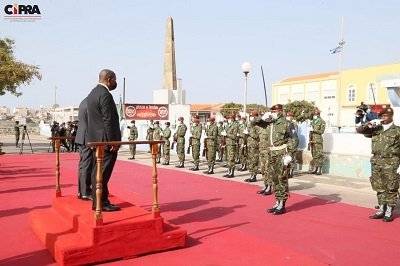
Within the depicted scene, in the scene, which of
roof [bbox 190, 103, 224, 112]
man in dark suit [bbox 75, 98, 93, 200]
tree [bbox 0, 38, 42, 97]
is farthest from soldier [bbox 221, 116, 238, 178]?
roof [bbox 190, 103, 224, 112]

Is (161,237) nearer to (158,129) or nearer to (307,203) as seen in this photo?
(307,203)

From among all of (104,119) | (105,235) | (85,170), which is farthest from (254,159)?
(105,235)

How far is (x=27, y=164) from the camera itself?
1341 cm

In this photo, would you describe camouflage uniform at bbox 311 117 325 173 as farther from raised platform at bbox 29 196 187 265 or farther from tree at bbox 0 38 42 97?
tree at bbox 0 38 42 97

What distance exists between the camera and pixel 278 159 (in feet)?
20.6

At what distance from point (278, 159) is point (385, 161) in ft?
5.31

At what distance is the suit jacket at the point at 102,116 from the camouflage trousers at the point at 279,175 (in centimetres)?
288

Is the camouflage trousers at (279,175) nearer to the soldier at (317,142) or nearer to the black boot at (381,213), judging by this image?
the black boot at (381,213)

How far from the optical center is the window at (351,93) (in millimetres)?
46469

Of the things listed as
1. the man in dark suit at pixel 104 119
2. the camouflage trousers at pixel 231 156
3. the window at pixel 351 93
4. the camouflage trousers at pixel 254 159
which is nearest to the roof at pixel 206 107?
the window at pixel 351 93

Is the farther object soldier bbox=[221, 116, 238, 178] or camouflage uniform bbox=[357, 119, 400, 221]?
soldier bbox=[221, 116, 238, 178]

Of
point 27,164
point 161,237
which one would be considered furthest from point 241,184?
point 27,164

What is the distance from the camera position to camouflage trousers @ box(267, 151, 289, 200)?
6.20m

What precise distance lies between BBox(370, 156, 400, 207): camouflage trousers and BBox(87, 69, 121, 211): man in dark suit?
4048 millimetres
